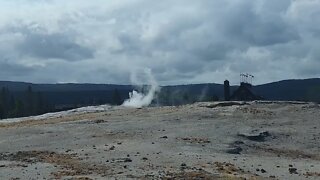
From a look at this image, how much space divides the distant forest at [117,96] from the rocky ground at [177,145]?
35.3 m

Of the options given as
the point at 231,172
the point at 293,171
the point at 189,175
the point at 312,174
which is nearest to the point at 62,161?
the point at 189,175

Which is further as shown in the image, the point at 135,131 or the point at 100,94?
the point at 100,94

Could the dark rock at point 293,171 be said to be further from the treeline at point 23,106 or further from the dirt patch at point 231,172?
the treeline at point 23,106

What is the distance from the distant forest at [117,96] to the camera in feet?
309

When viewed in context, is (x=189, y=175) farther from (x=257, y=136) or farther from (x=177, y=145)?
(x=257, y=136)

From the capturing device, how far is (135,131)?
37188 millimetres

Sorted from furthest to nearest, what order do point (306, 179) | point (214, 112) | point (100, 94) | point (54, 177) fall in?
point (100, 94) < point (214, 112) < point (306, 179) < point (54, 177)

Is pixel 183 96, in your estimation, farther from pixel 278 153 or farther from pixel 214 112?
pixel 278 153

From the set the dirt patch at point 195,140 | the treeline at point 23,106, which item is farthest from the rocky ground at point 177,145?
the treeline at point 23,106

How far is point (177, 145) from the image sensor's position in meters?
31.9

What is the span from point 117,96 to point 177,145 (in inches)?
2874

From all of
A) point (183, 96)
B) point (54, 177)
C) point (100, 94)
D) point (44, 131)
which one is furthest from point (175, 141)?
point (100, 94)

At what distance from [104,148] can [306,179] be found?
31.8 feet

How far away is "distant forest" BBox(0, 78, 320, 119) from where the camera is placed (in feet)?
309
